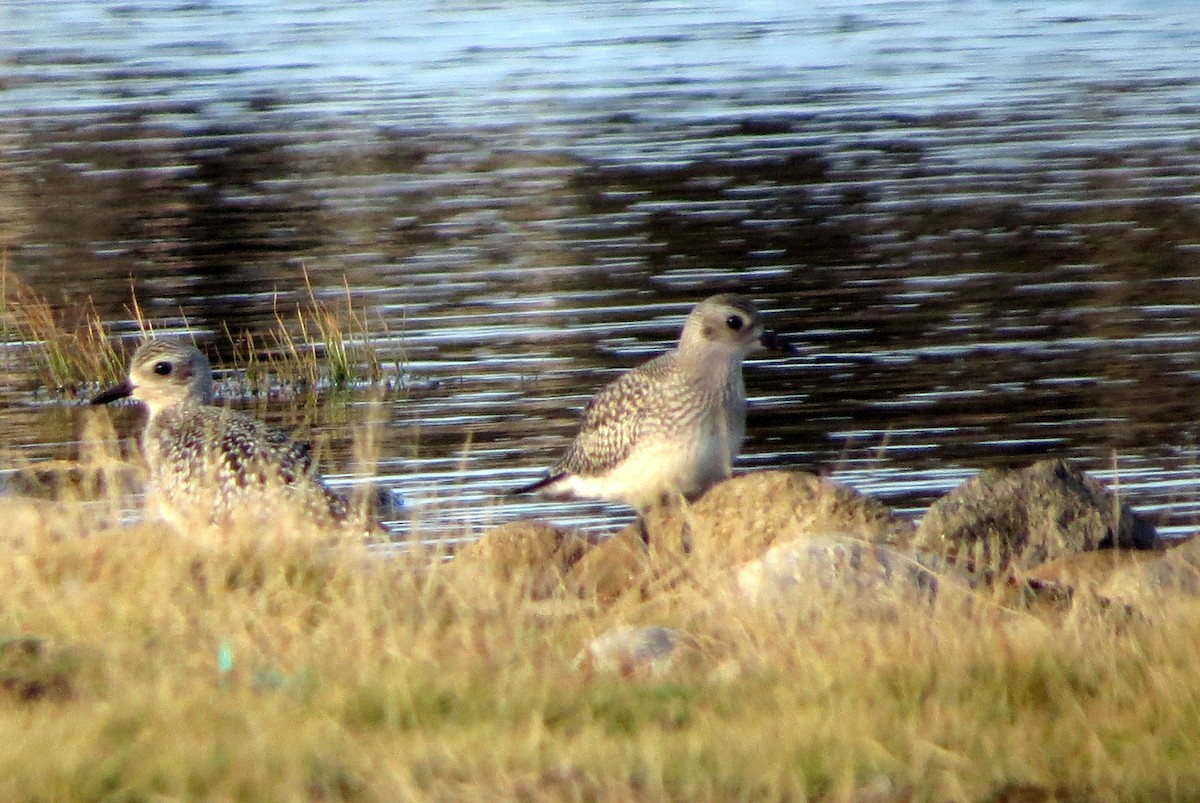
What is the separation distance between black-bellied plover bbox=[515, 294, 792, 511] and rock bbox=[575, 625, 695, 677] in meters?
3.02

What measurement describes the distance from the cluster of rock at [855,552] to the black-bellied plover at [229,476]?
0.82m

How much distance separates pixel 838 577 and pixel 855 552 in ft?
0.64

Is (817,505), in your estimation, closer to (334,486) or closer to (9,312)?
(334,486)

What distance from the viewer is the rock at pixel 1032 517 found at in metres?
9.09

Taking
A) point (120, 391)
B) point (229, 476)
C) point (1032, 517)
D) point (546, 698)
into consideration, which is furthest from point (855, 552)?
point (120, 391)

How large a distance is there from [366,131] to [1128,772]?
21.7 metres

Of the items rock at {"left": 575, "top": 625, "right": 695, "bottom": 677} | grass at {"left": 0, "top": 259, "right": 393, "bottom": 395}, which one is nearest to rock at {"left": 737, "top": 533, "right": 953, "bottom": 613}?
rock at {"left": 575, "top": 625, "right": 695, "bottom": 677}

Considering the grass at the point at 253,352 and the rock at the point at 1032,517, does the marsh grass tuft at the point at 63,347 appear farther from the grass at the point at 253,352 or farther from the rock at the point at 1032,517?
the rock at the point at 1032,517

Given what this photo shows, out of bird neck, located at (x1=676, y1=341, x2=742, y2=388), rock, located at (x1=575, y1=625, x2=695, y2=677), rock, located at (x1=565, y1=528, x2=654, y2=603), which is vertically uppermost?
bird neck, located at (x1=676, y1=341, x2=742, y2=388)

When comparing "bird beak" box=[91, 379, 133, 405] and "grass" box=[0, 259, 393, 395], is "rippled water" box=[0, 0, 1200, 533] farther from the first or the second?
"bird beak" box=[91, 379, 133, 405]

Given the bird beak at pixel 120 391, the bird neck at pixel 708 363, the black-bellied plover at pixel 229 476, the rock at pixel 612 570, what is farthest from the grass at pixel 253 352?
the rock at pixel 612 570

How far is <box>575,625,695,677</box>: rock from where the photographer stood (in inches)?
249

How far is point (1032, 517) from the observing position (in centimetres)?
920

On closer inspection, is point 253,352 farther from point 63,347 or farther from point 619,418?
point 619,418
